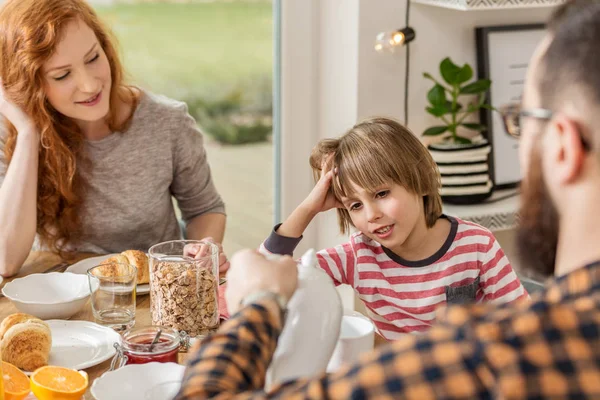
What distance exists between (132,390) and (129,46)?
1.80 m

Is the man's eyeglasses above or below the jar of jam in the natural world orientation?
above

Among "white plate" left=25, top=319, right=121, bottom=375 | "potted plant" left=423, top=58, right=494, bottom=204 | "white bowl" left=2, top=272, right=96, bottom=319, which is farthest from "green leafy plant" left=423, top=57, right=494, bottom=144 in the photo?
"white plate" left=25, top=319, right=121, bottom=375

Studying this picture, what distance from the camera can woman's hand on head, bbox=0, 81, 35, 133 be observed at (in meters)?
1.86

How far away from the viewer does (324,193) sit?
5.20 ft

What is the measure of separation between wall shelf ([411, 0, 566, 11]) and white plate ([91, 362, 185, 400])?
159 cm

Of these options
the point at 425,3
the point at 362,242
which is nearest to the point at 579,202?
the point at 362,242

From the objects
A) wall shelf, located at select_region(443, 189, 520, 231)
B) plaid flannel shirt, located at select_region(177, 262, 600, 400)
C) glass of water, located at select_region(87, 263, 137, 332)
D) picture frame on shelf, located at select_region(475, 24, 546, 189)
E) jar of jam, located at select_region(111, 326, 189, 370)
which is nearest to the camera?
plaid flannel shirt, located at select_region(177, 262, 600, 400)

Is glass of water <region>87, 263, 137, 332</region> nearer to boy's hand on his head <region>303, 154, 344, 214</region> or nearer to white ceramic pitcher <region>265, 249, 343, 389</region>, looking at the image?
boy's hand on his head <region>303, 154, 344, 214</region>

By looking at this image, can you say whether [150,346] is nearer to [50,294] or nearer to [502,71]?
[50,294]

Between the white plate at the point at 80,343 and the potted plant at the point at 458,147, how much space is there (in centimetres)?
140

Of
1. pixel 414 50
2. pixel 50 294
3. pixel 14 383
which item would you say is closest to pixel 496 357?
pixel 14 383

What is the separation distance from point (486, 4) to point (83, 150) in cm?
126

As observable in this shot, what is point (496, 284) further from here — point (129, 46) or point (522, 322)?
point (129, 46)

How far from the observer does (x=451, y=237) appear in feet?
5.05
